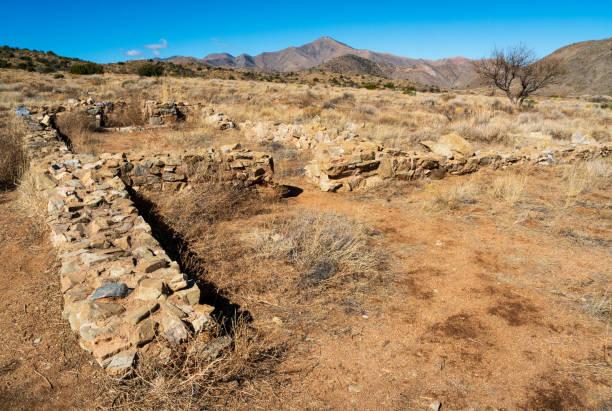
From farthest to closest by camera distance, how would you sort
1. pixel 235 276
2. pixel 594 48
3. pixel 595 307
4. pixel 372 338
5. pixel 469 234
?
pixel 594 48 → pixel 469 234 → pixel 235 276 → pixel 595 307 → pixel 372 338

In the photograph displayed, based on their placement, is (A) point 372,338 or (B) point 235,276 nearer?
(A) point 372,338

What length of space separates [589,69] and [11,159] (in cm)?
6612

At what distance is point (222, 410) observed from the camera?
216cm

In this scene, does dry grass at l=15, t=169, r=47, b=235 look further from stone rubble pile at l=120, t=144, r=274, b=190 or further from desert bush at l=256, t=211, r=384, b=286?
desert bush at l=256, t=211, r=384, b=286

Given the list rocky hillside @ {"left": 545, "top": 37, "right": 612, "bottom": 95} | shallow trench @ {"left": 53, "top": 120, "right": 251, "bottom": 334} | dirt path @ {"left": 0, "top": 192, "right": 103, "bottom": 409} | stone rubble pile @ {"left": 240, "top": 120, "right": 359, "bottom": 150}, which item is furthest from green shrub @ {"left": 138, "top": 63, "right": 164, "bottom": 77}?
rocky hillside @ {"left": 545, "top": 37, "right": 612, "bottom": 95}

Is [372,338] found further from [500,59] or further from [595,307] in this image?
[500,59]

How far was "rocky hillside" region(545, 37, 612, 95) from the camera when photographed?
4375 centimetres

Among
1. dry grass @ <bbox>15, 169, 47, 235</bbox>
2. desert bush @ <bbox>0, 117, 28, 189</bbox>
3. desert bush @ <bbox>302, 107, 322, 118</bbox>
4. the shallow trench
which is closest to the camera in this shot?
the shallow trench

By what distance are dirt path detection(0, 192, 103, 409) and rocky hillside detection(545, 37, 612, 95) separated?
5583cm

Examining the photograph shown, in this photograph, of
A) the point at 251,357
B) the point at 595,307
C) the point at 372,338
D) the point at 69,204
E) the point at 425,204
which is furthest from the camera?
the point at 425,204

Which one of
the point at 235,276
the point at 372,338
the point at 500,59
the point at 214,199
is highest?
the point at 500,59

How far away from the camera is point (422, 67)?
10612 cm

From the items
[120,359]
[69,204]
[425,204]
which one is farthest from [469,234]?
[69,204]

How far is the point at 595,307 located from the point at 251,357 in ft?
11.6
